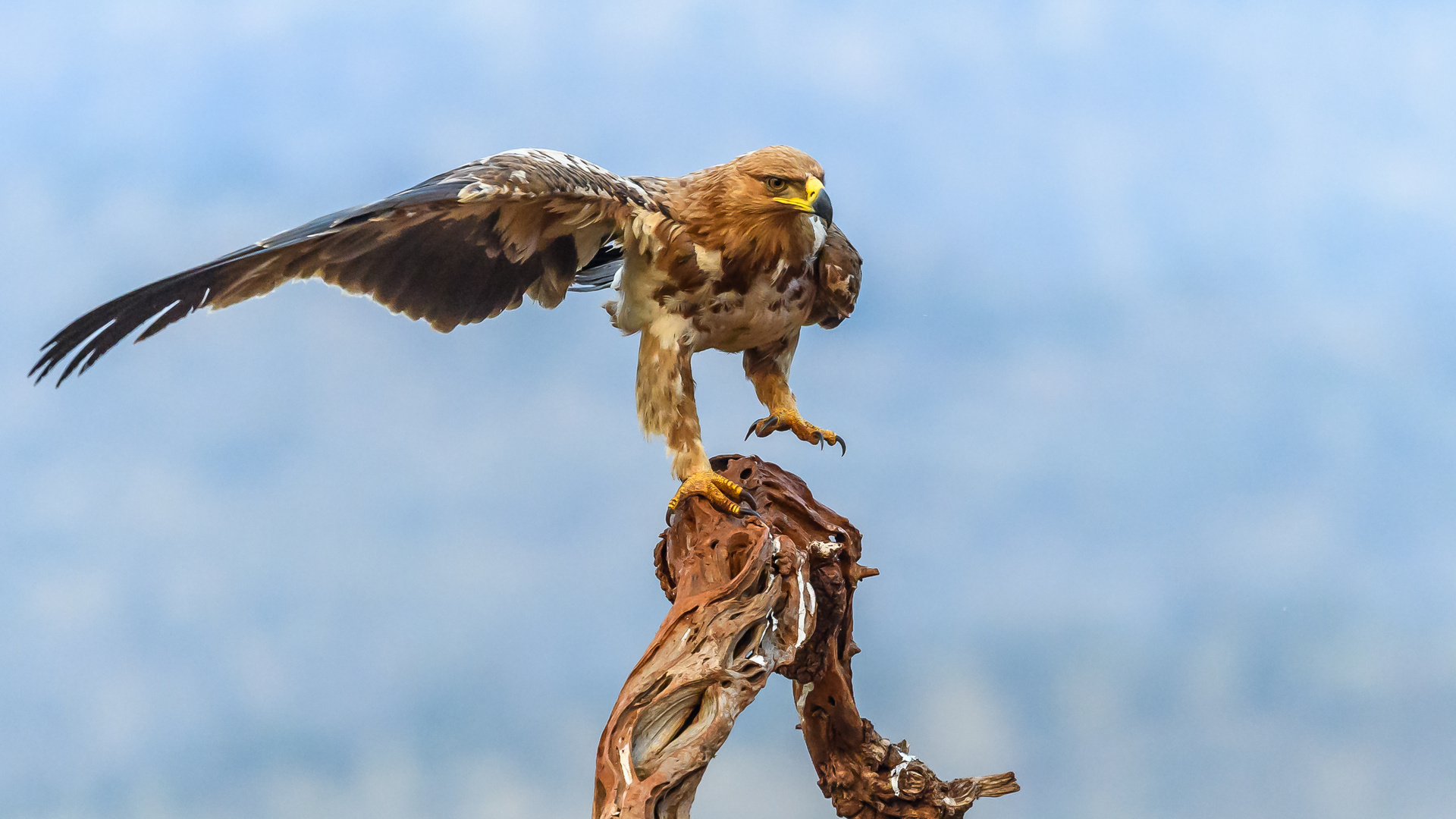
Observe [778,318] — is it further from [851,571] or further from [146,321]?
[146,321]

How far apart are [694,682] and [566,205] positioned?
3.75 feet

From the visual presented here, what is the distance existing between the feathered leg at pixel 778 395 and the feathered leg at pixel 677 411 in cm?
42

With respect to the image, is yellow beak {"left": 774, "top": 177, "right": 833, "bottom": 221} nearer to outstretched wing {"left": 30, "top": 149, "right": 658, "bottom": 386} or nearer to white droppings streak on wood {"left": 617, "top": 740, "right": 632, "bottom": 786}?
outstretched wing {"left": 30, "top": 149, "right": 658, "bottom": 386}

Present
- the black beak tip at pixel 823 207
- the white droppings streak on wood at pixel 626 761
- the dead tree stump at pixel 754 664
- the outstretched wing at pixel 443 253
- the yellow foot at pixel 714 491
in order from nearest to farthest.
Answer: the outstretched wing at pixel 443 253 < the white droppings streak on wood at pixel 626 761 < the dead tree stump at pixel 754 664 < the black beak tip at pixel 823 207 < the yellow foot at pixel 714 491

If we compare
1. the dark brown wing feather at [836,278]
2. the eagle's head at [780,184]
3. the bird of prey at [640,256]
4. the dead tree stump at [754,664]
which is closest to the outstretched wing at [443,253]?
the bird of prey at [640,256]

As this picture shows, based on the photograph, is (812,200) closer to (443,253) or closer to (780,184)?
(780,184)

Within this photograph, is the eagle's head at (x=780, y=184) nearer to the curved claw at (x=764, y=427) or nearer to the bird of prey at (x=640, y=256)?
the bird of prey at (x=640, y=256)

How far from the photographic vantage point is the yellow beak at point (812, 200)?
2834mm

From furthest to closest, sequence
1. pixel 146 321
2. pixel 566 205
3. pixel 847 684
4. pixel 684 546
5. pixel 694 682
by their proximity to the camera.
Answer: pixel 847 684 < pixel 684 546 < pixel 566 205 < pixel 694 682 < pixel 146 321

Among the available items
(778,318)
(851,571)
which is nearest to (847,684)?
(851,571)

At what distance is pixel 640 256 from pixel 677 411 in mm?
409

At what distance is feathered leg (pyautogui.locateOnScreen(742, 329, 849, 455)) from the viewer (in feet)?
11.1

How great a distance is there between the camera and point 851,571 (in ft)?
10.5

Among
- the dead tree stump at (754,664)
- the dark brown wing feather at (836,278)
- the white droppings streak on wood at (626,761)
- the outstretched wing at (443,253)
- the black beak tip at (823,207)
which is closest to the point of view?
the outstretched wing at (443,253)
